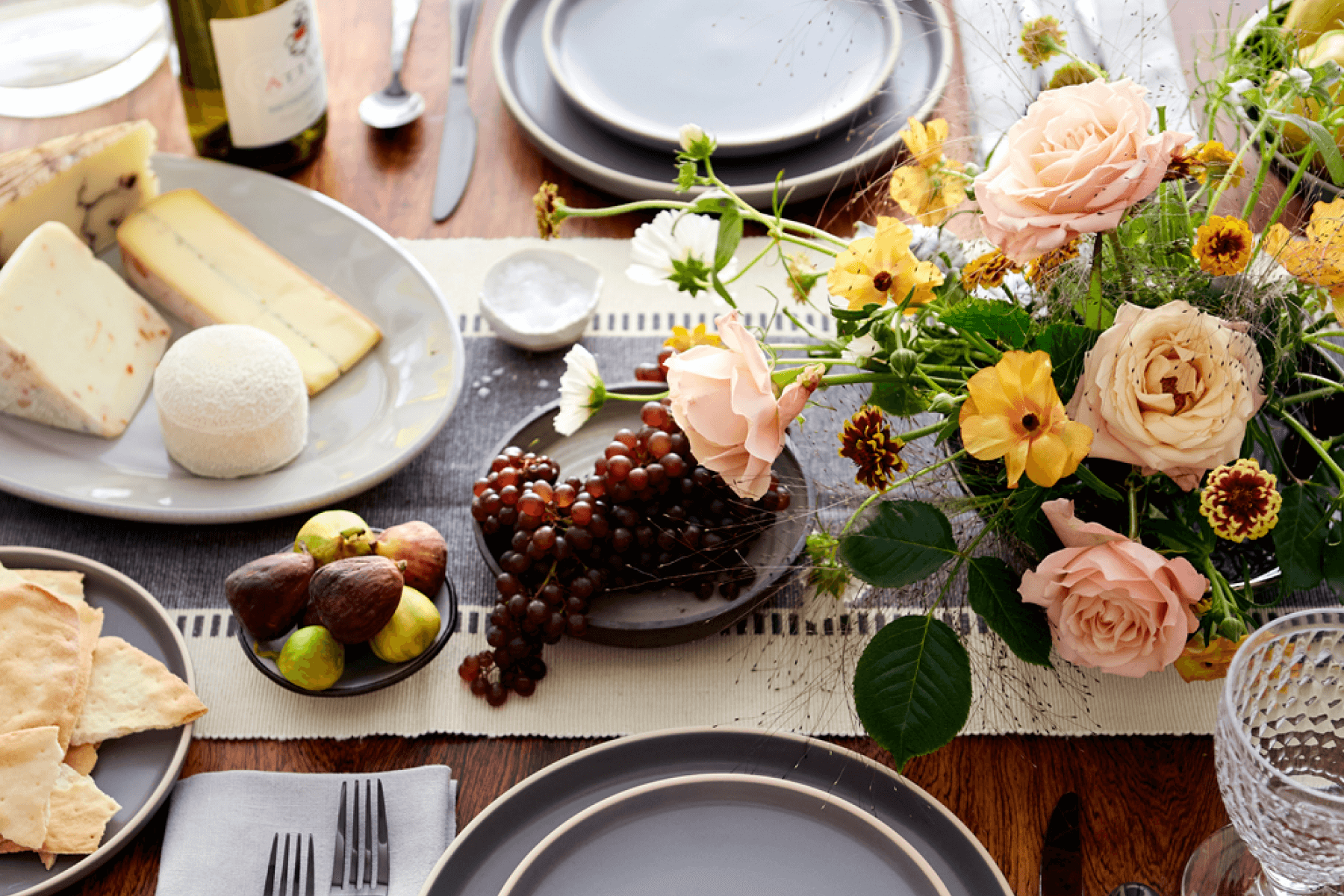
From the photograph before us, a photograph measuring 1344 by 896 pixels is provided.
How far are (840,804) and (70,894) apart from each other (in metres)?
0.53

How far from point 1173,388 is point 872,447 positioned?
17cm

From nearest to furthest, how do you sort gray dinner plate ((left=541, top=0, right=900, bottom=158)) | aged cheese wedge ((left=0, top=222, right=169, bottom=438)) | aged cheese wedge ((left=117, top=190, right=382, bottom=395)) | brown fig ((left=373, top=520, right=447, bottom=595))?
brown fig ((left=373, top=520, right=447, bottom=595)) < aged cheese wedge ((left=0, top=222, right=169, bottom=438)) < aged cheese wedge ((left=117, top=190, right=382, bottom=395)) < gray dinner plate ((left=541, top=0, right=900, bottom=158))

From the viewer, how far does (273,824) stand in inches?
29.1

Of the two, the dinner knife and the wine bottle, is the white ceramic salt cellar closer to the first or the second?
the wine bottle

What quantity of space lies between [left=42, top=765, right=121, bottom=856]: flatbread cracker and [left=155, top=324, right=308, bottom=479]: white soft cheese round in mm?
309

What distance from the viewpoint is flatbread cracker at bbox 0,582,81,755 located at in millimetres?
722

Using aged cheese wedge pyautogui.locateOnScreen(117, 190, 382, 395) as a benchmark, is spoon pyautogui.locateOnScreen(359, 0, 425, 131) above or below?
above

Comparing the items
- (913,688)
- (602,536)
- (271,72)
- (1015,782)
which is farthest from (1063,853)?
(271,72)

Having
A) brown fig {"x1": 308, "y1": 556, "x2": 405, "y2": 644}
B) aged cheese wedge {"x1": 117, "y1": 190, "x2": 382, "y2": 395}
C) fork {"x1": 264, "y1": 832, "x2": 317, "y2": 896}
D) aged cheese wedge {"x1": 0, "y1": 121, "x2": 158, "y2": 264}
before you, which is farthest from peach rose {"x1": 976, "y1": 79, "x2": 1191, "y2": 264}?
aged cheese wedge {"x1": 0, "y1": 121, "x2": 158, "y2": 264}

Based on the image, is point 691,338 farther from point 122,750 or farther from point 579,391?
point 122,750

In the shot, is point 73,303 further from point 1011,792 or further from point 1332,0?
point 1332,0

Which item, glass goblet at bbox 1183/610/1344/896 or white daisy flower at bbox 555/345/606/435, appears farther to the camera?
white daisy flower at bbox 555/345/606/435

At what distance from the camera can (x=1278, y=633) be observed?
590mm

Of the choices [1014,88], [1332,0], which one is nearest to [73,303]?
[1014,88]
